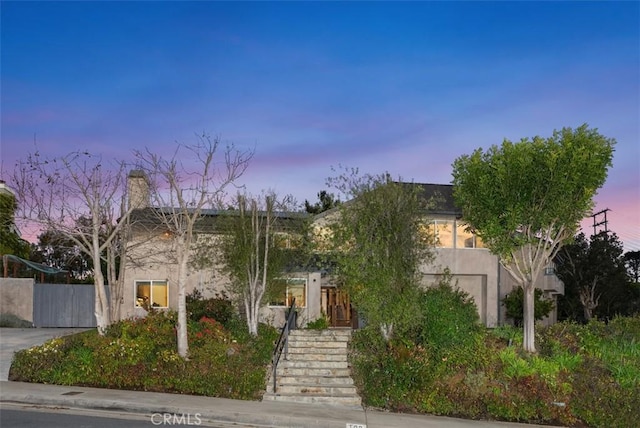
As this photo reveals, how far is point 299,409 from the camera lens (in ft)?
41.9

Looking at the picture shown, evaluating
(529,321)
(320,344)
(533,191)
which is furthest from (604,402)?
(320,344)

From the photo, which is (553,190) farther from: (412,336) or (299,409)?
(299,409)

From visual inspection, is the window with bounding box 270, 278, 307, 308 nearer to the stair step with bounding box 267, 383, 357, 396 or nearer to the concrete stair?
the concrete stair

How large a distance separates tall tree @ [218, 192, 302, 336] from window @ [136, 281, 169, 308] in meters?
6.09

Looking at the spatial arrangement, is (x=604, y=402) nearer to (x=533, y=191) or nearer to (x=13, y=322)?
(x=533, y=191)

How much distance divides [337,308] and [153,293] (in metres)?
8.15

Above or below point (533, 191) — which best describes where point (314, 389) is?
below

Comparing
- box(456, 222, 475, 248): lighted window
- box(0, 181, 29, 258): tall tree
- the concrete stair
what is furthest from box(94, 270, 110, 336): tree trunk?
box(0, 181, 29, 258): tall tree

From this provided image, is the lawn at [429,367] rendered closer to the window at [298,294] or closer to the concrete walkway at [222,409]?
the concrete walkway at [222,409]

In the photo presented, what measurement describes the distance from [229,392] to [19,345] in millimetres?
8321

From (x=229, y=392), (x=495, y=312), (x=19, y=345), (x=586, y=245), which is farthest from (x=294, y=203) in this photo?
(x=586, y=245)

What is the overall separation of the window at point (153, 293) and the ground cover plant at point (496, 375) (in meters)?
11.0

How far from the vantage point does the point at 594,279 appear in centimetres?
3959

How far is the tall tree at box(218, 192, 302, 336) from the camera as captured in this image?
60.8 ft
